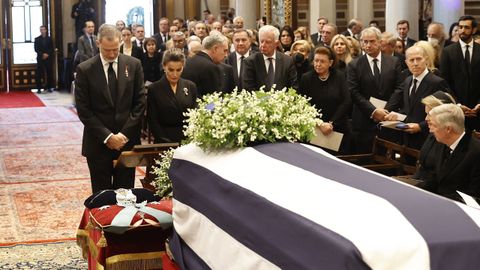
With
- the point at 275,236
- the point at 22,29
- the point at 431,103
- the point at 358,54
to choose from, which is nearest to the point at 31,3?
the point at 22,29

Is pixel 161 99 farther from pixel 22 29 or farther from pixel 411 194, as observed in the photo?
pixel 22 29

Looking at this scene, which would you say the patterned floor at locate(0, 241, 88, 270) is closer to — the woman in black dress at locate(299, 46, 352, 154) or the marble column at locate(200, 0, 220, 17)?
the woman in black dress at locate(299, 46, 352, 154)

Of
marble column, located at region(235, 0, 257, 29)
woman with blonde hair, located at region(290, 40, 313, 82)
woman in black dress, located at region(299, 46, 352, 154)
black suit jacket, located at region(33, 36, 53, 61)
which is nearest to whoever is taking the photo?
woman in black dress, located at region(299, 46, 352, 154)

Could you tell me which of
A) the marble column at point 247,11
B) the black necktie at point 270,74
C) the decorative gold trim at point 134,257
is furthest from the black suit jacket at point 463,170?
the marble column at point 247,11

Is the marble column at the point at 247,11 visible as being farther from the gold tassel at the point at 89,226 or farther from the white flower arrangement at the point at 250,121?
the white flower arrangement at the point at 250,121

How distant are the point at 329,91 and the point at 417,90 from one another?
82 cm

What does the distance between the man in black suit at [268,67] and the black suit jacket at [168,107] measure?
5.09 feet

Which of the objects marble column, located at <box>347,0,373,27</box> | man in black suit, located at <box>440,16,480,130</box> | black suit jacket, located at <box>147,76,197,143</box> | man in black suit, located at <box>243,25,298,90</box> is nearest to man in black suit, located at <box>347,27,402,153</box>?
man in black suit, located at <box>440,16,480,130</box>

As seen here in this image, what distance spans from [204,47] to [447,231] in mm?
6101

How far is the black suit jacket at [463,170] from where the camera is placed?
5562 mm

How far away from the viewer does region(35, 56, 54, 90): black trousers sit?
21312 mm

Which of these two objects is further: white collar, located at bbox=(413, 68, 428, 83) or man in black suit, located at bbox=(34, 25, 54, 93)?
man in black suit, located at bbox=(34, 25, 54, 93)

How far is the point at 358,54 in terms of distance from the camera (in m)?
9.85

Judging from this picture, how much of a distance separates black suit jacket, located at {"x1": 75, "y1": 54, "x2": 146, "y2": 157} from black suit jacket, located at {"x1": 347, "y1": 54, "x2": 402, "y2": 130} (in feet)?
8.98
